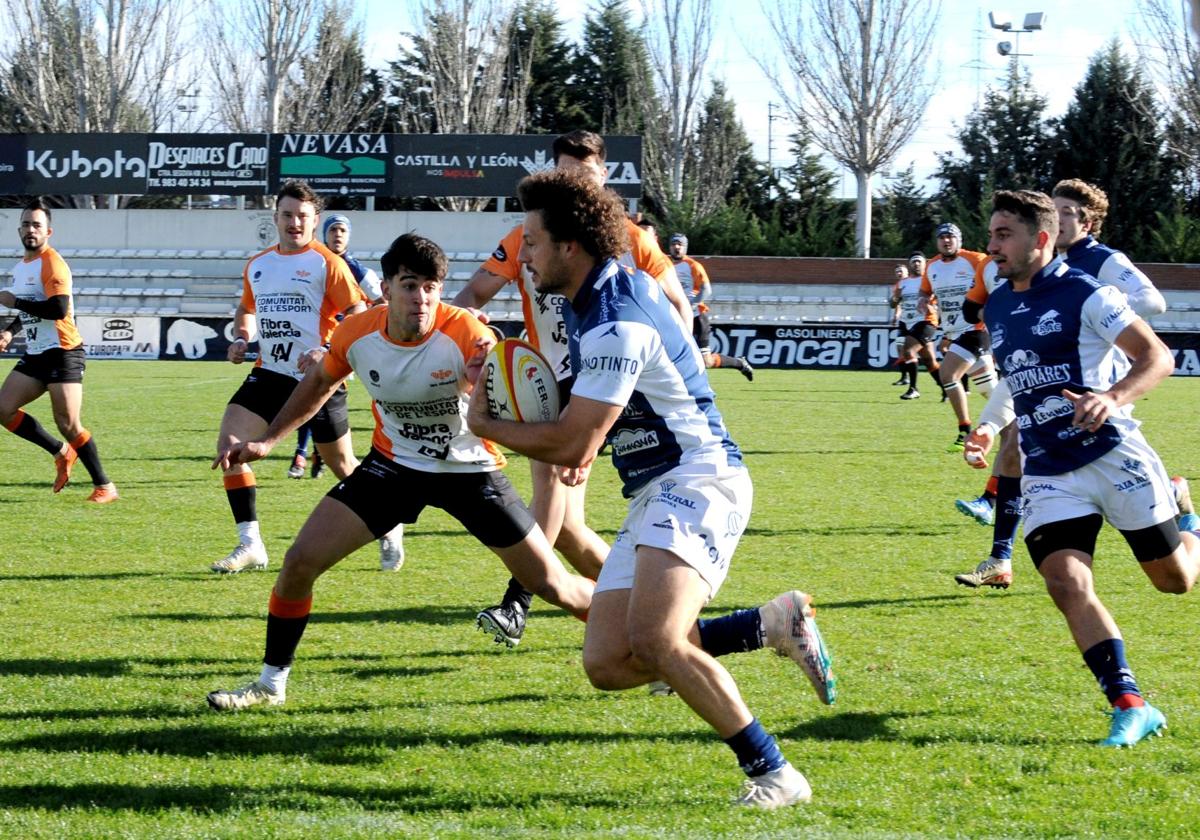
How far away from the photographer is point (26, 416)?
11375mm

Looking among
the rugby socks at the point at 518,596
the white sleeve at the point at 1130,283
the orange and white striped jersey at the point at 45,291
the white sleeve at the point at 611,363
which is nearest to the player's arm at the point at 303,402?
the rugby socks at the point at 518,596

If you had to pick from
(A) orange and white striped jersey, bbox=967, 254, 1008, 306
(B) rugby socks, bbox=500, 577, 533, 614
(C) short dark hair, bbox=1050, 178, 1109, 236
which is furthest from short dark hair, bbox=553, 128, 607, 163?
(A) orange and white striped jersey, bbox=967, 254, 1008, 306

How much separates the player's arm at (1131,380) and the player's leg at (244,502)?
15.9 feet

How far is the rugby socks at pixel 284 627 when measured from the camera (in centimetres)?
545

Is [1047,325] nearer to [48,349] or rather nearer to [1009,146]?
[48,349]

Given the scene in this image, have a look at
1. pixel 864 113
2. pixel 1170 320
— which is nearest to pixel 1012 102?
pixel 864 113

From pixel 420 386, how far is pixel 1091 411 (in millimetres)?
2535

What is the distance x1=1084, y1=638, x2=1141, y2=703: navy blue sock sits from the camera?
4.99m

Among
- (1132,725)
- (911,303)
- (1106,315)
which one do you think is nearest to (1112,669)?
(1132,725)

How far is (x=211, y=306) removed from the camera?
39.2 m

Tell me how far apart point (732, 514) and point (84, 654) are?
339cm

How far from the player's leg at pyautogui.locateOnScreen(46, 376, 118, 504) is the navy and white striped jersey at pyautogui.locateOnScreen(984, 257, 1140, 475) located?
25.3 ft

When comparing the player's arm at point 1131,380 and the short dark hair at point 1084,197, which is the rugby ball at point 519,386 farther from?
the short dark hair at point 1084,197

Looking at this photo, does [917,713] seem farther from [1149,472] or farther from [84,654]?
[84,654]
